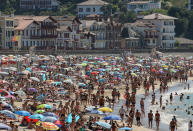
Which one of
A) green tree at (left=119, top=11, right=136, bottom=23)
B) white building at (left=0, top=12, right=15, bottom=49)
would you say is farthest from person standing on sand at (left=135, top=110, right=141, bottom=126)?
green tree at (left=119, top=11, right=136, bottom=23)

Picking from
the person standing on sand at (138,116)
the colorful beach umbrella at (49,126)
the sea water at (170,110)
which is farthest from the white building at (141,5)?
the colorful beach umbrella at (49,126)

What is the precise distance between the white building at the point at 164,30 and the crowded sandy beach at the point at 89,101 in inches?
1731

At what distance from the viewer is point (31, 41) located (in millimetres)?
100312

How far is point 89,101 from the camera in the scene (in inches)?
1896

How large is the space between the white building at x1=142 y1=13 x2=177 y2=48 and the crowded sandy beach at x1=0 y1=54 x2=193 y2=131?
144ft

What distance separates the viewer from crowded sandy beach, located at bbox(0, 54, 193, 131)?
1321 inches

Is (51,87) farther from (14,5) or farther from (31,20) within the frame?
(14,5)

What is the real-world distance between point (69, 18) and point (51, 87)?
5973 cm

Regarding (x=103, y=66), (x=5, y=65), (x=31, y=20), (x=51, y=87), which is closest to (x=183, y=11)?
(x=31, y=20)

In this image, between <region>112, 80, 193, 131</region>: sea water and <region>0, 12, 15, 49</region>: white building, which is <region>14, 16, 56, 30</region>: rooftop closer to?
<region>0, 12, 15, 49</region>: white building

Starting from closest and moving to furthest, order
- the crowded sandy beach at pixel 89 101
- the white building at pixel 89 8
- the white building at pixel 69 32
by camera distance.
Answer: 1. the crowded sandy beach at pixel 89 101
2. the white building at pixel 69 32
3. the white building at pixel 89 8

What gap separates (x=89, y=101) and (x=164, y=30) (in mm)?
80269

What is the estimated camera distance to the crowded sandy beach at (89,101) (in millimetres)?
33562

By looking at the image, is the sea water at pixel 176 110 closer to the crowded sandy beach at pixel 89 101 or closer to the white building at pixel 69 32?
the crowded sandy beach at pixel 89 101
